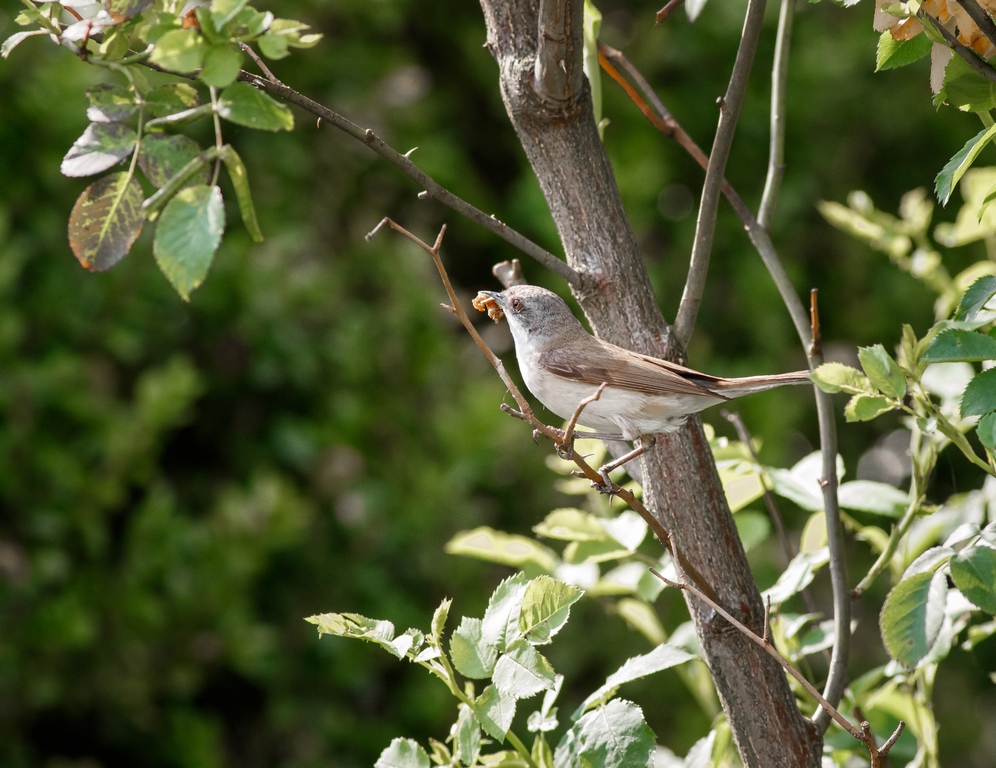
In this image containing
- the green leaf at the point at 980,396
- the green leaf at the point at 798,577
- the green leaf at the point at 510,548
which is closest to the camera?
the green leaf at the point at 980,396

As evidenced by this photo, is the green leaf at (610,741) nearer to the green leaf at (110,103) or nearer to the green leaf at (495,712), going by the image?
the green leaf at (495,712)

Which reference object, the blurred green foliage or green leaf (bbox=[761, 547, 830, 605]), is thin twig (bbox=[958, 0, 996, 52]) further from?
the blurred green foliage

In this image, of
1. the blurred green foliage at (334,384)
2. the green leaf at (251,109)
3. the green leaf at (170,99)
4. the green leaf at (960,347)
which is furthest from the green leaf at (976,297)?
the blurred green foliage at (334,384)

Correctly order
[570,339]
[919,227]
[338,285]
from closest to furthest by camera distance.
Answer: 1. [919,227]
2. [570,339]
3. [338,285]

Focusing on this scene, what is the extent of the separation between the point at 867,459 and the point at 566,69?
145 inches

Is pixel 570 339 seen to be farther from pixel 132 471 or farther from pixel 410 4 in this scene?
pixel 410 4

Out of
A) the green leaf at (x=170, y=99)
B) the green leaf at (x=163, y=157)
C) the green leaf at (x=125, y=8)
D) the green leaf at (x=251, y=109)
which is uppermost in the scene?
the green leaf at (x=125, y=8)

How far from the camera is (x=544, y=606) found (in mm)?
1170

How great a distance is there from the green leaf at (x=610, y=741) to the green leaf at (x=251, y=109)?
32.2 inches

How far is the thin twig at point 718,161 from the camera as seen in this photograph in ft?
4.63

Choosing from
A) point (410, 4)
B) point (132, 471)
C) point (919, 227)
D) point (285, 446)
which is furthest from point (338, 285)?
point (919, 227)

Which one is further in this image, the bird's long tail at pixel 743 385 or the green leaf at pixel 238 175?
the bird's long tail at pixel 743 385

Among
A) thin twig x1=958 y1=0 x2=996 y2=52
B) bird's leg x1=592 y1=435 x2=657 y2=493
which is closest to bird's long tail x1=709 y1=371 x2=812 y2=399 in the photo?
bird's leg x1=592 y1=435 x2=657 y2=493

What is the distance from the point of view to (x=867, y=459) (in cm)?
457
